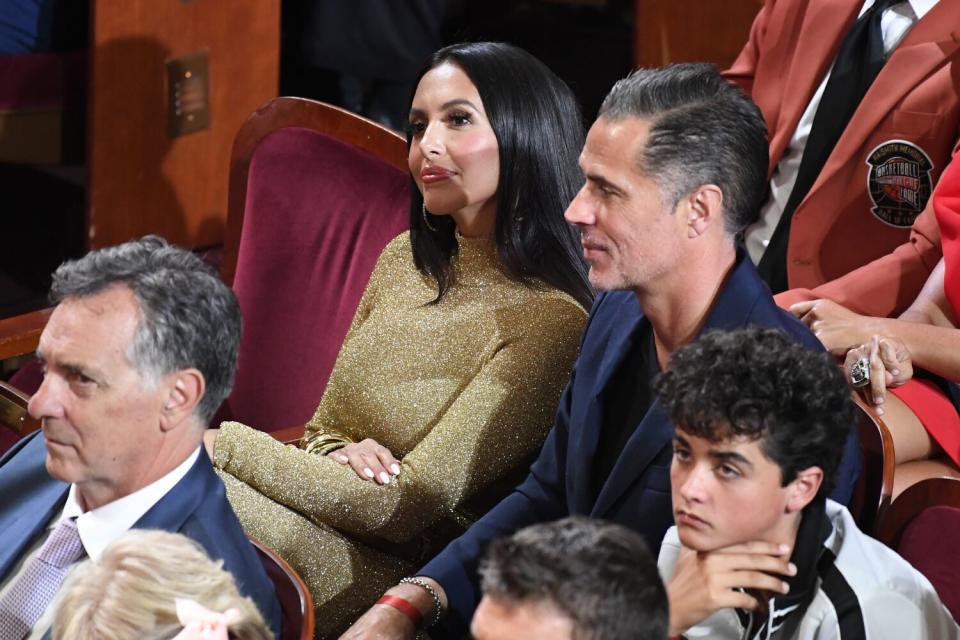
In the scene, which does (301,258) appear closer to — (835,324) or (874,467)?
(835,324)

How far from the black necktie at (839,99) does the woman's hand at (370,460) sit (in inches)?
33.8

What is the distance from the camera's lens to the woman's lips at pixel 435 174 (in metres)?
2.21

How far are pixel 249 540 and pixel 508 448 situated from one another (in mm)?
558

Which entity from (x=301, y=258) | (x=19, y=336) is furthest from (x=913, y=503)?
(x=19, y=336)

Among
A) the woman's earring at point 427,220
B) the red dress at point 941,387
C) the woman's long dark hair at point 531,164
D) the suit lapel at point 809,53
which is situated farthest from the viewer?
the suit lapel at point 809,53

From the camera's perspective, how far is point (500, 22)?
193 inches

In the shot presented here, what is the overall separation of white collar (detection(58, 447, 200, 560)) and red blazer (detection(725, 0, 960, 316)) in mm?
1081

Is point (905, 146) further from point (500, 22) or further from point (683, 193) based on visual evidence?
point (500, 22)

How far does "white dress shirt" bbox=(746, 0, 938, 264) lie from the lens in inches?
98.0

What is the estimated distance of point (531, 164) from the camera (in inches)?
87.4

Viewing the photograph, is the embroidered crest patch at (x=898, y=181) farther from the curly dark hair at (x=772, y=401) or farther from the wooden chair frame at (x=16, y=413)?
the wooden chair frame at (x=16, y=413)

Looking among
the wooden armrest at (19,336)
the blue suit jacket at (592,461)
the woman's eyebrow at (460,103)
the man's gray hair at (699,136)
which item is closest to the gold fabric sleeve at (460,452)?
the blue suit jacket at (592,461)

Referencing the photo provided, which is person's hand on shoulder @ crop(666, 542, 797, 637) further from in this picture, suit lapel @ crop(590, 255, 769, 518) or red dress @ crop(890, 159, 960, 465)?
red dress @ crop(890, 159, 960, 465)

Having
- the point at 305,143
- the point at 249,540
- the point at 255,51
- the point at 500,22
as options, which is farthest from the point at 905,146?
the point at 500,22
